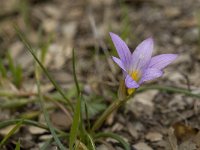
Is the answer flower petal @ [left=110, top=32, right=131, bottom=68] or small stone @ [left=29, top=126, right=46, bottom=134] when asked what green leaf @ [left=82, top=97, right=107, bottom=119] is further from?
flower petal @ [left=110, top=32, right=131, bottom=68]

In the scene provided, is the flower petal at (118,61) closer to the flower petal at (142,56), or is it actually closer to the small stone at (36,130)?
the flower petal at (142,56)

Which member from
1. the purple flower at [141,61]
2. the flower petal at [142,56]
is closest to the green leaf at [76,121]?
the purple flower at [141,61]

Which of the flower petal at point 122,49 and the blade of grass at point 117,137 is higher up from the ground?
the flower petal at point 122,49

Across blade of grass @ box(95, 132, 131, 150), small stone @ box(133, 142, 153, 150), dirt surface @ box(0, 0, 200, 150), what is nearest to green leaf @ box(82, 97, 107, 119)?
dirt surface @ box(0, 0, 200, 150)

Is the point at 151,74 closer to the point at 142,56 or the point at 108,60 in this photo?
the point at 142,56

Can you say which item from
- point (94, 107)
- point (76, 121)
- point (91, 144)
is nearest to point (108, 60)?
point (94, 107)

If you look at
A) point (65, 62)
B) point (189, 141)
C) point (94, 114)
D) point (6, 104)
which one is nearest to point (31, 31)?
point (65, 62)

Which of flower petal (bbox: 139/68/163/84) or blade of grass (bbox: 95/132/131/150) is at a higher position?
flower petal (bbox: 139/68/163/84)
